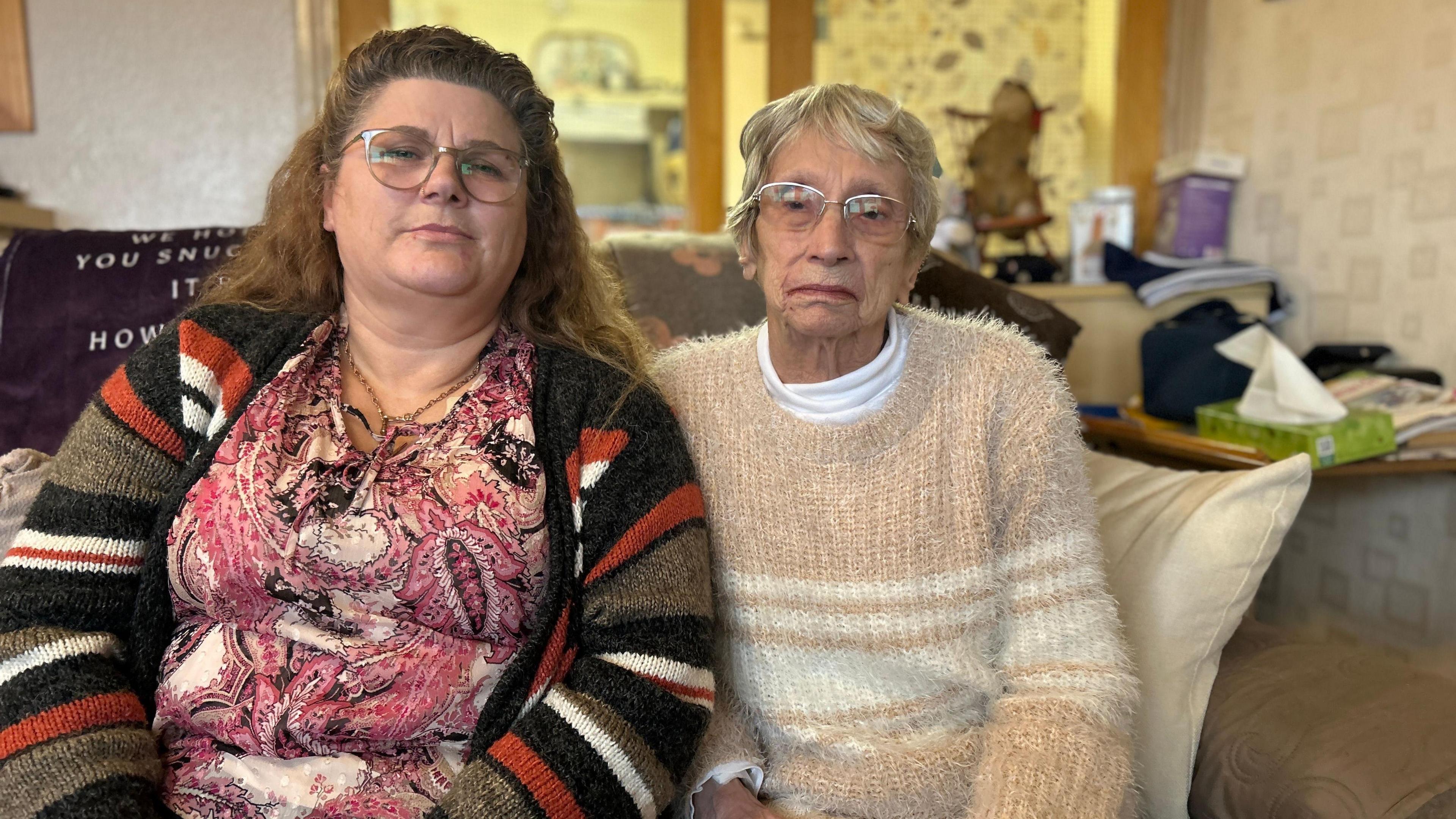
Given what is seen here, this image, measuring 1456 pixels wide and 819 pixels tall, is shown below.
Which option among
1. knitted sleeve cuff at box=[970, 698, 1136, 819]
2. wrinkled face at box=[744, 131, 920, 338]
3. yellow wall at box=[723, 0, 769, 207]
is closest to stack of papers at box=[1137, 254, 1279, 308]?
yellow wall at box=[723, 0, 769, 207]

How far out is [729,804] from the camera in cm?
109

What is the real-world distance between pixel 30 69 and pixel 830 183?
222cm

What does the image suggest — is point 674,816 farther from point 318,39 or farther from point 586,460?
point 318,39

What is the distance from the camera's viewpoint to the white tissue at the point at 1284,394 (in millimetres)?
1859

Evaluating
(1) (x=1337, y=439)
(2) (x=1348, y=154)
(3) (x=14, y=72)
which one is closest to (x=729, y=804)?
(1) (x=1337, y=439)

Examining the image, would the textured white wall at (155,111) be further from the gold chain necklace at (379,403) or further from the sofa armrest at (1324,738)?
the sofa armrest at (1324,738)

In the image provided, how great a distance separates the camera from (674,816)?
3.79ft

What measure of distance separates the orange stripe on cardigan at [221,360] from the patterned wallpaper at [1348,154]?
231 centimetres

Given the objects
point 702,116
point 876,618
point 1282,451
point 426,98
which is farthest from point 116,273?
point 1282,451

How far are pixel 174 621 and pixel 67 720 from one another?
0.51 ft

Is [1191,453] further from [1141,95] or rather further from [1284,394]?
[1141,95]

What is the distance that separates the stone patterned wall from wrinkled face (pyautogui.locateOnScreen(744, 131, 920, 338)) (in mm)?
1493

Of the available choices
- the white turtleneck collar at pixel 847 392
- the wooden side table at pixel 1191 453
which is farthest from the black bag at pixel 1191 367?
the white turtleneck collar at pixel 847 392

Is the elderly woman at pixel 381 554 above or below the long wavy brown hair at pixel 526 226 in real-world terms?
below
